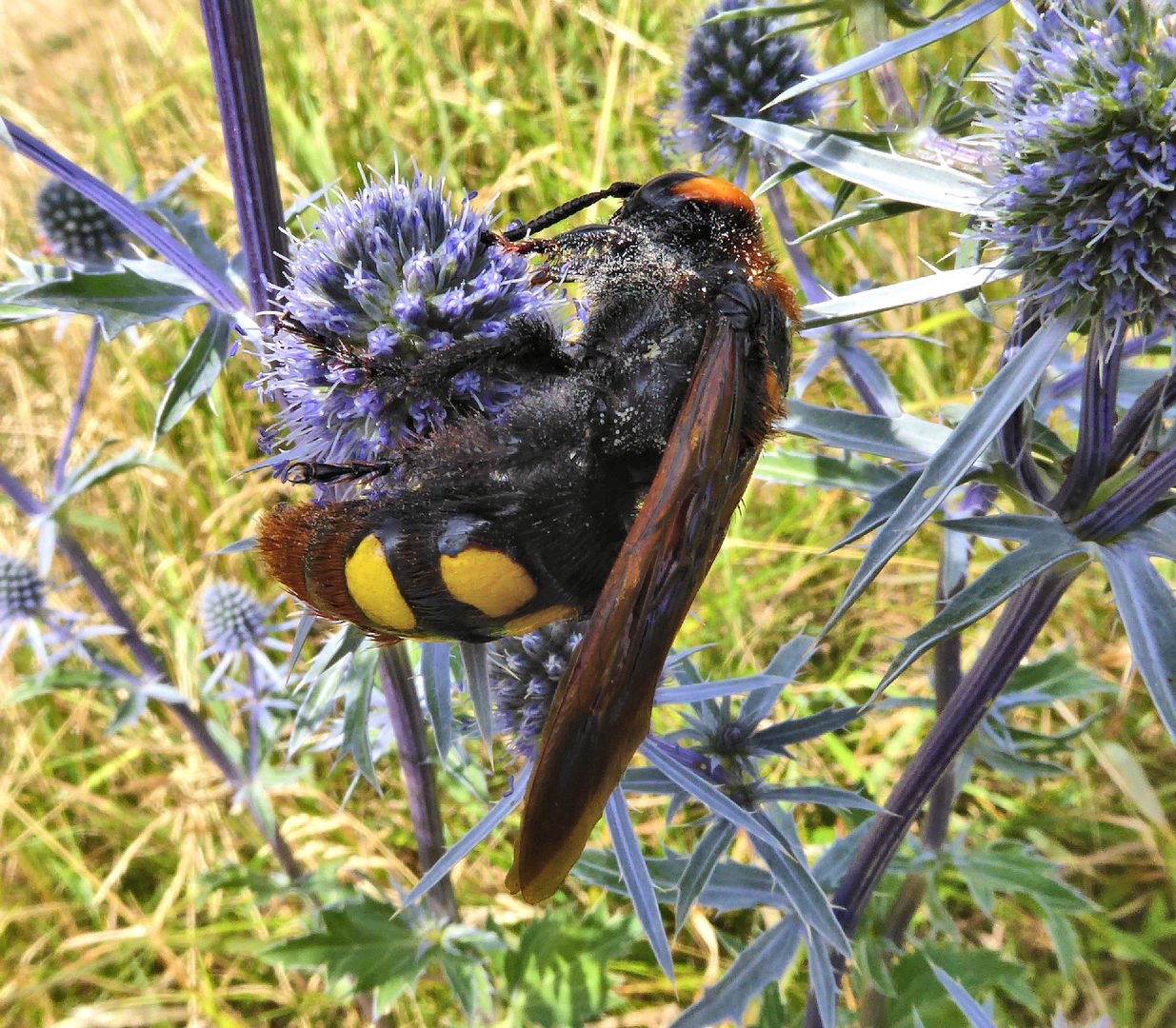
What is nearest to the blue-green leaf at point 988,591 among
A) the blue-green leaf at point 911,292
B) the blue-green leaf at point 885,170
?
the blue-green leaf at point 911,292

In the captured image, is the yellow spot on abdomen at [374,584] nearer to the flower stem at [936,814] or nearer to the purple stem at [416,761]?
the purple stem at [416,761]

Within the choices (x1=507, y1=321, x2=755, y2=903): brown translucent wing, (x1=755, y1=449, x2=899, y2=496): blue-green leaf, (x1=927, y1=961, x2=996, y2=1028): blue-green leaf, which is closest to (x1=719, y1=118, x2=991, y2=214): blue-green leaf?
(x1=507, y1=321, x2=755, y2=903): brown translucent wing

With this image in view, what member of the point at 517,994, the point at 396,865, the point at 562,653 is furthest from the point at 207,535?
the point at 562,653

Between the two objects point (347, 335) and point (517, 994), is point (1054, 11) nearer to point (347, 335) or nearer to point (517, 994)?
point (347, 335)

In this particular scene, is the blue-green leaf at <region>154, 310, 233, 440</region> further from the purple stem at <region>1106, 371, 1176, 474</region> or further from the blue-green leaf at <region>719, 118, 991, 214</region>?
the purple stem at <region>1106, 371, 1176, 474</region>

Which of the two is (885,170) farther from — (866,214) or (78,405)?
(78,405)

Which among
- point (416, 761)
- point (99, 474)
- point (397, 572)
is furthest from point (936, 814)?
point (99, 474)
